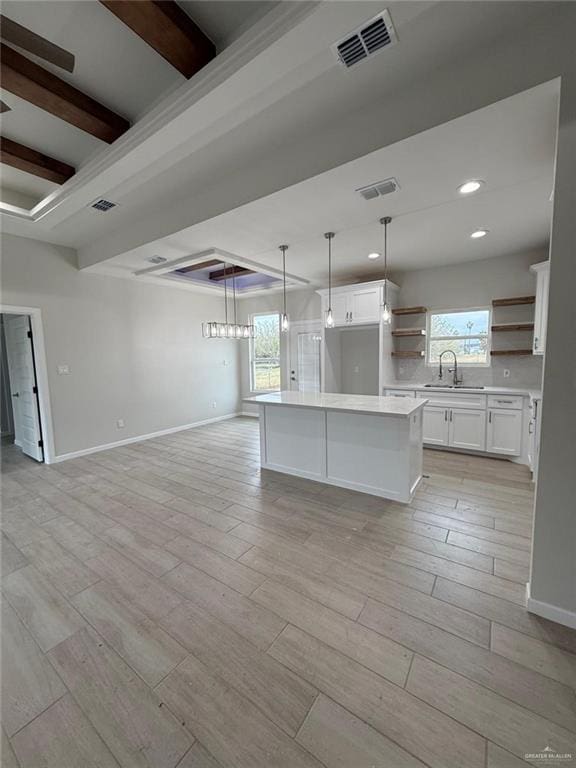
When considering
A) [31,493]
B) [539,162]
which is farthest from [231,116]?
[31,493]

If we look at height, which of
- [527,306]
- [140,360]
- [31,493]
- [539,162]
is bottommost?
[31,493]

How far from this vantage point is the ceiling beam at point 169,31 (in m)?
1.45

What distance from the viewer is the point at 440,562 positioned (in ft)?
7.04

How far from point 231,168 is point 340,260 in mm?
2241

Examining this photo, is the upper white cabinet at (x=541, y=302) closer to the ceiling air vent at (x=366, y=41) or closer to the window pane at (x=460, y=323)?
the window pane at (x=460, y=323)

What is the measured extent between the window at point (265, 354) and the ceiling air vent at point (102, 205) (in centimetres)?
380

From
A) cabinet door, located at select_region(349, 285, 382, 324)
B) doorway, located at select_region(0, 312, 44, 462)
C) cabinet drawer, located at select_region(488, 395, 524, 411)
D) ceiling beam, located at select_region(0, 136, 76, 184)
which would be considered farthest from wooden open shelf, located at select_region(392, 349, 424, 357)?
doorway, located at select_region(0, 312, 44, 462)

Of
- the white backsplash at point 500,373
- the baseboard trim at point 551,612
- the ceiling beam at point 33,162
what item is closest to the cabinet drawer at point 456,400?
the white backsplash at point 500,373

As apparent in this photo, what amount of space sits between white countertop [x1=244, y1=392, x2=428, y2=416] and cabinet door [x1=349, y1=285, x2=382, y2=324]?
64.4 inches

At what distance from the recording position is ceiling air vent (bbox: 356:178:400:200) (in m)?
2.39

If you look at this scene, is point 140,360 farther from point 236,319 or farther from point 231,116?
point 231,116

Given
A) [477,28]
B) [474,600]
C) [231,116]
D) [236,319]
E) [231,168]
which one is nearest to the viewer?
[477,28]

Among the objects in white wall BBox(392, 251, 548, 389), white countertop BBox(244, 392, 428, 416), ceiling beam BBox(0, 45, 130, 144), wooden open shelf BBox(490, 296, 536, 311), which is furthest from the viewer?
white wall BBox(392, 251, 548, 389)

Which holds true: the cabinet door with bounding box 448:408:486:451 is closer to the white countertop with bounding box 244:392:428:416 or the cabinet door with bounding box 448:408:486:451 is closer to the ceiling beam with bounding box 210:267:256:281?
the white countertop with bounding box 244:392:428:416
